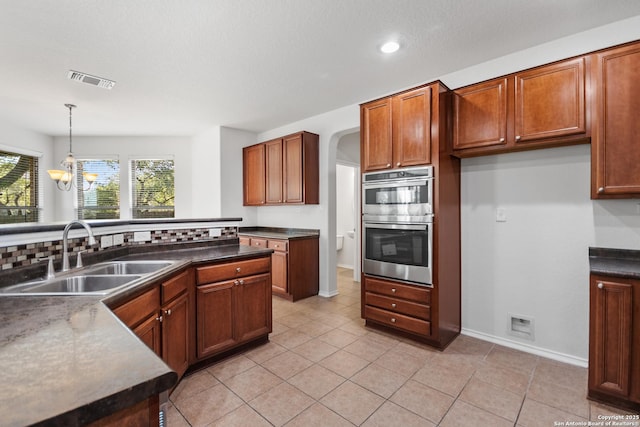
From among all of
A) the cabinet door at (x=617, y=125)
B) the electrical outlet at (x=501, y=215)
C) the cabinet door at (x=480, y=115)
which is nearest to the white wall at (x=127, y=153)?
the cabinet door at (x=480, y=115)

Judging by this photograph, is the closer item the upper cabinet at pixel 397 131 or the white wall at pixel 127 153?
the upper cabinet at pixel 397 131

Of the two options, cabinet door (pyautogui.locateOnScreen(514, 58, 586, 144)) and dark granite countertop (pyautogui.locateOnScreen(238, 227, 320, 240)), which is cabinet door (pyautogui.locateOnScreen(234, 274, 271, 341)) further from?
cabinet door (pyautogui.locateOnScreen(514, 58, 586, 144))

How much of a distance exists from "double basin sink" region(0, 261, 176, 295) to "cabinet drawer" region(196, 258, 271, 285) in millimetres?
249

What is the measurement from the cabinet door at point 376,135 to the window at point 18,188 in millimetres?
5610

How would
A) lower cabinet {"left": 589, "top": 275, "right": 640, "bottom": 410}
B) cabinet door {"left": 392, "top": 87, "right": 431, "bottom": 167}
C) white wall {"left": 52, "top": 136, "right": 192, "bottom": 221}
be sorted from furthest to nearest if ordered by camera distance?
white wall {"left": 52, "top": 136, "right": 192, "bottom": 221}
cabinet door {"left": 392, "top": 87, "right": 431, "bottom": 167}
lower cabinet {"left": 589, "top": 275, "right": 640, "bottom": 410}

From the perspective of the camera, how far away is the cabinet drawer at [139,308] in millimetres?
1478

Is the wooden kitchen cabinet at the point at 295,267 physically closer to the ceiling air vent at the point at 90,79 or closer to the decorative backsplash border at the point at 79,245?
the decorative backsplash border at the point at 79,245

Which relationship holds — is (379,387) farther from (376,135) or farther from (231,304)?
(376,135)

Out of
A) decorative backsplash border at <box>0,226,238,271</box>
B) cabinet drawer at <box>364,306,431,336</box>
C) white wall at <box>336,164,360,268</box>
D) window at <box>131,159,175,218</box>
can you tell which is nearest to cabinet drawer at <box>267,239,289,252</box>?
decorative backsplash border at <box>0,226,238,271</box>

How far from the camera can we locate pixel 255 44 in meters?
2.54

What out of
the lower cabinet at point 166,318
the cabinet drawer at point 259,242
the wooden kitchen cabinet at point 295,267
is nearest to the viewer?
the lower cabinet at point 166,318

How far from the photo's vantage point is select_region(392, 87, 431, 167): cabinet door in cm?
268

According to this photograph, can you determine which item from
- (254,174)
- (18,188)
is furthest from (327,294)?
(18,188)

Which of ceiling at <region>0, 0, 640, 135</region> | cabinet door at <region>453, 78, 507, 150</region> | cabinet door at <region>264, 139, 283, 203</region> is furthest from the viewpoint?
cabinet door at <region>264, 139, 283, 203</region>
